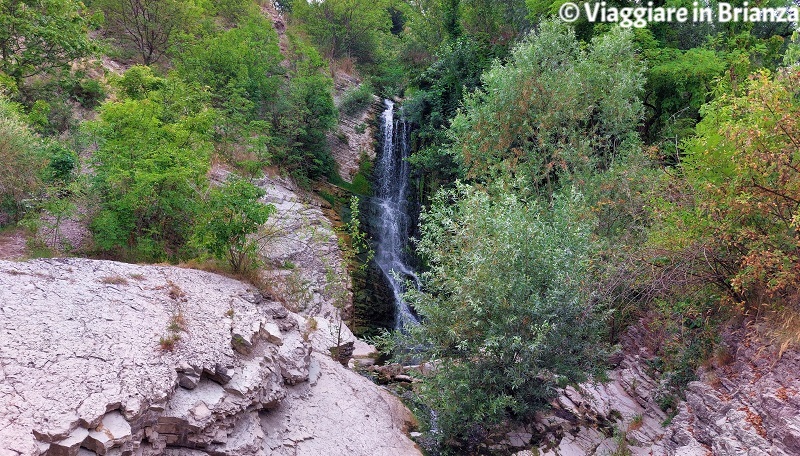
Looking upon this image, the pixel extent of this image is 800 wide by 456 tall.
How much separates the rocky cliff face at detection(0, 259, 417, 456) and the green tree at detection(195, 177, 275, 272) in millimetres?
632

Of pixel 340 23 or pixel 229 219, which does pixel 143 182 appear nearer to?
pixel 229 219

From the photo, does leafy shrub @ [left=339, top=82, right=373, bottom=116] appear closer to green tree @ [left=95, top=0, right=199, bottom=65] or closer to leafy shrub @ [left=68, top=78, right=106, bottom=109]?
green tree @ [left=95, top=0, right=199, bottom=65]

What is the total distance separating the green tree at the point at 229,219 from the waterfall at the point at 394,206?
663 cm

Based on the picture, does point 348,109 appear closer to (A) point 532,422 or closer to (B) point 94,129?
(B) point 94,129

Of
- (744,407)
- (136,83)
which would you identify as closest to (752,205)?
(744,407)

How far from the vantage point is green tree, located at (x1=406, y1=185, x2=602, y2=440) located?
7066 millimetres

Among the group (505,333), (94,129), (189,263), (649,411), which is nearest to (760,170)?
(505,333)

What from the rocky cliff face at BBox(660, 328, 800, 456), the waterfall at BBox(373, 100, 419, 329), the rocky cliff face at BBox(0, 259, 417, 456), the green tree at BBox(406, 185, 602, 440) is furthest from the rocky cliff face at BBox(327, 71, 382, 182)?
the rocky cliff face at BBox(660, 328, 800, 456)

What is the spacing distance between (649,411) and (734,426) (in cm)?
266

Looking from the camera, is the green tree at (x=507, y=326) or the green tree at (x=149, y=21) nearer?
the green tree at (x=507, y=326)

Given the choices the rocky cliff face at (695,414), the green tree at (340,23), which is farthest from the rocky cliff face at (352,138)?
the rocky cliff face at (695,414)

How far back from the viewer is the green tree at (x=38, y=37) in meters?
12.1

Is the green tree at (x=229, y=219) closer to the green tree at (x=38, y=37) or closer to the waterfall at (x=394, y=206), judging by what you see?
the waterfall at (x=394, y=206)

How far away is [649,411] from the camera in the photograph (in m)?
8.41
